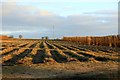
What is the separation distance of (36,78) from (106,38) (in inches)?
1682

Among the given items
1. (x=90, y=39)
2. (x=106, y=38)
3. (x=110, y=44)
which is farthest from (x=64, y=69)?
(x=90, y=39)

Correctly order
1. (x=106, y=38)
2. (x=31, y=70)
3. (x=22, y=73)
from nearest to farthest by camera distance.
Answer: (x=22, y=73) → (x=31, y=70) → (x=106, y=38)

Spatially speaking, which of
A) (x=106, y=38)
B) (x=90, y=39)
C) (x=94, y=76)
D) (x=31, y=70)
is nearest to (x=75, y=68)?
(x=31, y=70)

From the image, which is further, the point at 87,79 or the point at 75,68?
the point at 75,68

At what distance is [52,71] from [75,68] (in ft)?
5.29

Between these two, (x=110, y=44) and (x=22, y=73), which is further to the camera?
(x=110, y=44)

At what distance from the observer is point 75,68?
55.5 ft

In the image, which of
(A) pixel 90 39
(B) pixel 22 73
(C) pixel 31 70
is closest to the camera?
(B) pixel 22 73

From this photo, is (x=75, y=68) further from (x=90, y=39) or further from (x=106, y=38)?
(x=90, y=39)

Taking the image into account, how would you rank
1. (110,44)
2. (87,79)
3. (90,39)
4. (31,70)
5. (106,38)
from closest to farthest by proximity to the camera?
(87,79) < (31,70) < (110,44) < (106,38) < (90,39)

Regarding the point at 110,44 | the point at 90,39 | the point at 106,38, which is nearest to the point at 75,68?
the point at 110,44

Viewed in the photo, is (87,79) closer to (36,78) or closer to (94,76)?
(94,76)

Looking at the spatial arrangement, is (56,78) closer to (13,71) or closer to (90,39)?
(13,71)

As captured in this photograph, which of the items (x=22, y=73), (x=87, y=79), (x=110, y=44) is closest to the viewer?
(x=87, y=79)
